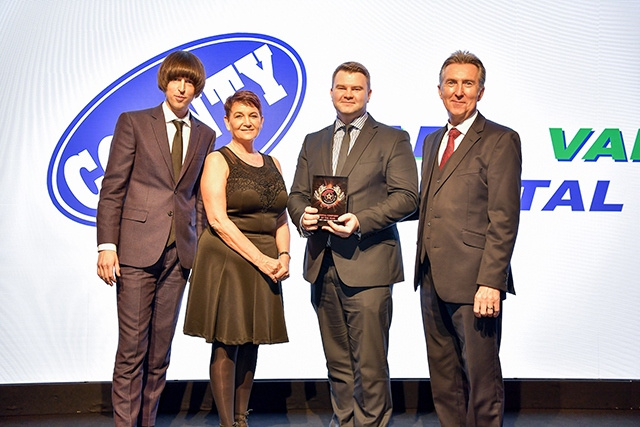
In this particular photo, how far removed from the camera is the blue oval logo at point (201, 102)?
12.6 feet

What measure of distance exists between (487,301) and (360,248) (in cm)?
60

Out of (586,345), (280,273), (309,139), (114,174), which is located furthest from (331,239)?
(586,345)

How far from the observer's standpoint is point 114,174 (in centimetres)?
289

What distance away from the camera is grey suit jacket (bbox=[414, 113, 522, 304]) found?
252cm

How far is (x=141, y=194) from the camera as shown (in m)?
2.92

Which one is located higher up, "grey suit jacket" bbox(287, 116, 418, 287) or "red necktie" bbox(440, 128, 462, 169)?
"red necktie" bbox(440, 128, 462, 169)

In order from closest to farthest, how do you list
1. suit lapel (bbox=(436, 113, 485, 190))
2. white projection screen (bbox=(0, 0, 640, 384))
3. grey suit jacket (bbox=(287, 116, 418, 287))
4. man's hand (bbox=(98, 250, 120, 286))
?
suit lapel (bbox=(436, 113, 485, 190)) < grey suit jacket (bbox=(287, 116, 418, 287)) < man's hand (bbox=(98, 250, 120, 286)) < white projection screen (bbox=(0, 0, 640, 384))

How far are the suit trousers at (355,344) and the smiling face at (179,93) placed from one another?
97 cm

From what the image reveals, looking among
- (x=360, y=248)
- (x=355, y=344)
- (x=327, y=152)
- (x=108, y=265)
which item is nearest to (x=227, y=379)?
(x=355, y=344)

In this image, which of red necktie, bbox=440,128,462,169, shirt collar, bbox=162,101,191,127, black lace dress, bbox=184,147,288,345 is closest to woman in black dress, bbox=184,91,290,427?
black lace dress, bbox=184,147,288,345

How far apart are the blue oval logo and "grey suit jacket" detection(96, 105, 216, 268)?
1002mm

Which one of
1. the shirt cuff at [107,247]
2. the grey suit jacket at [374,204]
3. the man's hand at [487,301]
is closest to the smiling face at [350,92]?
the grey suit jacket at [374,204]

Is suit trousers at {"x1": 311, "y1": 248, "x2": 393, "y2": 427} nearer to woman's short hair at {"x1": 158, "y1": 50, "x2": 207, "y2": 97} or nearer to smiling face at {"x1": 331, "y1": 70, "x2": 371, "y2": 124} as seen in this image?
smiling face at {"x1": 331, "y1": 70, "x2": 371, "y2": 124}

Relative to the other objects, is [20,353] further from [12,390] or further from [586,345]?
[586,345]
